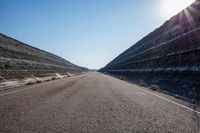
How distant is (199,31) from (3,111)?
25975 mm

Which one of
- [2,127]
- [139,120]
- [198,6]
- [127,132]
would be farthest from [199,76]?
[198,6]

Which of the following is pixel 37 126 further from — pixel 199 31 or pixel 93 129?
pixel 199 31

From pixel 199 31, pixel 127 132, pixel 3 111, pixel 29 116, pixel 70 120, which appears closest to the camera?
pixel 127 132

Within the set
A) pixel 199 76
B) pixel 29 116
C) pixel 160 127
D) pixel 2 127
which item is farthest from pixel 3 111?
pixel 199 76

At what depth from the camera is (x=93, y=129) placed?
14.3ft

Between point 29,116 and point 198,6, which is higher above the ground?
point 198,6

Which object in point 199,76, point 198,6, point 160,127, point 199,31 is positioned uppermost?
point 198,6

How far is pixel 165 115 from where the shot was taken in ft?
19.2

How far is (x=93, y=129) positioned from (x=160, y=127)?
5.07 ft

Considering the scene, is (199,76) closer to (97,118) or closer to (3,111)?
(97,118)

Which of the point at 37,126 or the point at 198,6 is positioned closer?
the point at 37,126

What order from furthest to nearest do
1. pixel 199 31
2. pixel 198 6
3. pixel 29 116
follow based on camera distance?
1. pixel 198 6
2. pixel 199 31
3. pixel 29 116

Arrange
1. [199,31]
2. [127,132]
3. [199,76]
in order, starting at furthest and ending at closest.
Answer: [199,31] < [199,76] < [127,132]

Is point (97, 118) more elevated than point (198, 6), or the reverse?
point (198, 6)
